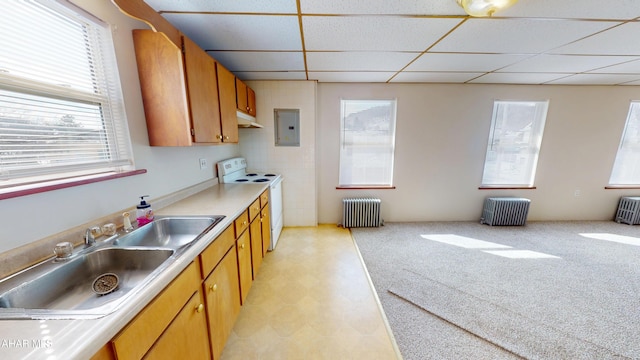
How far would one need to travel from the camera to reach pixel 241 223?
1.66m

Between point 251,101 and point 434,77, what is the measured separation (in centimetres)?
254

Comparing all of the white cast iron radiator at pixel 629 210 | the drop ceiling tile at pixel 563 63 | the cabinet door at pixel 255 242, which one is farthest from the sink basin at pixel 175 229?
the white cast iron radiator at pixel 629 210

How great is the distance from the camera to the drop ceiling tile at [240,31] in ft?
4.93

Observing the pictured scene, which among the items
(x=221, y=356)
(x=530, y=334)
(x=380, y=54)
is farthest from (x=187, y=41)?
(x=530, y=334)

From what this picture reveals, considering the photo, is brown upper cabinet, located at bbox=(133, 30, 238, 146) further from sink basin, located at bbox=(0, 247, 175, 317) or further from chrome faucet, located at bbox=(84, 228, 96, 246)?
sink basin, located at bbox=(0, 247, 175, 317)

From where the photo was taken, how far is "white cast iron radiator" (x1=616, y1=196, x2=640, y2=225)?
344 cm

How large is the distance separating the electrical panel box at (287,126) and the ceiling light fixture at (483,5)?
2205mm

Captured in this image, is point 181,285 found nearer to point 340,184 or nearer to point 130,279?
point 130,279

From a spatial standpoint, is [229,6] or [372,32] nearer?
[229,6]

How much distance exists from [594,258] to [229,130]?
447 centimetres

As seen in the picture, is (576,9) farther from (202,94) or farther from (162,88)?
(162,88)

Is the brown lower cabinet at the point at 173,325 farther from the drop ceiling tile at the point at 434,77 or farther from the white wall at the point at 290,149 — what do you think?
the drop ceiling tile at the point at 434,77

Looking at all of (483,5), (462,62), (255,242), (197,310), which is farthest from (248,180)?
(462,62)

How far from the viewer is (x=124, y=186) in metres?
1.34
